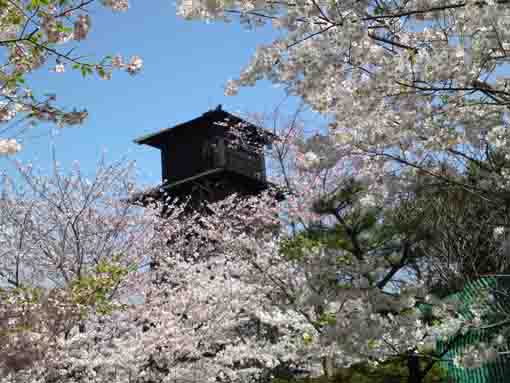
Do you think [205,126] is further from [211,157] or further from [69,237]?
[69,237]

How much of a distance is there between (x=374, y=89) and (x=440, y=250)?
22.4 feet

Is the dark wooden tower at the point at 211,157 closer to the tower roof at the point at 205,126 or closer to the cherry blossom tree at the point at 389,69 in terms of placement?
the tower roof at the point at 205,126

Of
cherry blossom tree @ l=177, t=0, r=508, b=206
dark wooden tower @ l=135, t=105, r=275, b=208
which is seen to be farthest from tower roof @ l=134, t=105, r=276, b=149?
cherry blossom tree @ l=177, t=0, r=508, b=206

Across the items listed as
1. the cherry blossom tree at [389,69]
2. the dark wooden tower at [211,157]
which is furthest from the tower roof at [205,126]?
the cherry blossom tree at [389,69]

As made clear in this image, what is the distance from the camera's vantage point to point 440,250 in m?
10.2

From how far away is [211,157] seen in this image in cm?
1870

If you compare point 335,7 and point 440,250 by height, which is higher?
point 335,7

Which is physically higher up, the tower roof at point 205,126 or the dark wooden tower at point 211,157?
the tower roof at point 205,126

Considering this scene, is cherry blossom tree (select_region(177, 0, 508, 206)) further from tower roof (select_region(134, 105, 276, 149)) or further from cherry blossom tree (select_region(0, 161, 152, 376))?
tower roof (select_region(134, 105, 276, 149))

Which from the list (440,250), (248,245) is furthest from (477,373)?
(248,245)

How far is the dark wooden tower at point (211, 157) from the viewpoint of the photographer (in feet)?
60.8

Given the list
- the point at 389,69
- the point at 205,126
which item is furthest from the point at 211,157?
the point at 389,69

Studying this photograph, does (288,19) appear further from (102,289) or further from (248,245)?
(248,245)

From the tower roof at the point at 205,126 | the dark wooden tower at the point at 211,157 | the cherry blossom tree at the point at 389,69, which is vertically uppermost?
the tower roof at the point at 205,126
